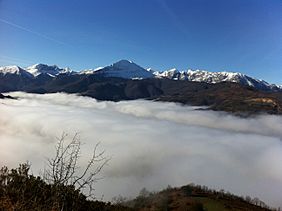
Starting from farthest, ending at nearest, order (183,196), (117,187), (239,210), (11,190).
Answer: (117,187)
(183,196)
(239,210)
(11,190)

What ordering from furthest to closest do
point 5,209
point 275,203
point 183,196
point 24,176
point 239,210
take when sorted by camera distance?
point 275,203
point 183,196
point 239,210
point 24,176
point 5,209

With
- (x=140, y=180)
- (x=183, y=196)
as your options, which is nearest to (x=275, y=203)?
(x=140, y=180)

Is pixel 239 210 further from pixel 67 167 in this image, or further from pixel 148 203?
pixel 67 167

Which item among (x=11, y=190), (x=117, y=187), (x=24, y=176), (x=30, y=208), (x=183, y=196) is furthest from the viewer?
(x=117, y=187)

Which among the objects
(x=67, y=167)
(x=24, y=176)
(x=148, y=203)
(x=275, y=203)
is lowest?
(x=275, y=203)

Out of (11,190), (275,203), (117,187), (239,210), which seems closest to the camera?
(11,190)

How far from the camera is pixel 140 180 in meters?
188

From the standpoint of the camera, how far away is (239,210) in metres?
85.6

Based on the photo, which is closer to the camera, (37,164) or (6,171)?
(6,171)

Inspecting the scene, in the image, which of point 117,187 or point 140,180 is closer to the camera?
point 117,187

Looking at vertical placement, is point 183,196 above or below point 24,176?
below

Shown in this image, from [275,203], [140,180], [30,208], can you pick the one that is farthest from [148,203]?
[275,203]

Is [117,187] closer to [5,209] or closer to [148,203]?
[148,203]

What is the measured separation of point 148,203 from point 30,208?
8332 cm
